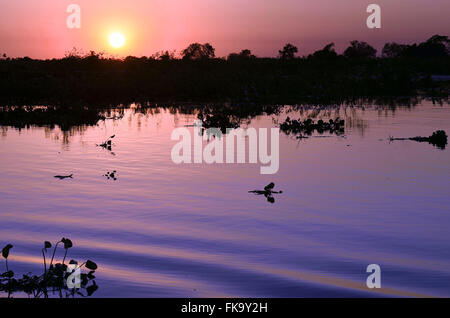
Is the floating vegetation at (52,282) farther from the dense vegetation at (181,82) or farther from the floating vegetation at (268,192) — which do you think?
the dense vegetation at (181,82)

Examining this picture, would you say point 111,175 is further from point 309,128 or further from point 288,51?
point 288,51

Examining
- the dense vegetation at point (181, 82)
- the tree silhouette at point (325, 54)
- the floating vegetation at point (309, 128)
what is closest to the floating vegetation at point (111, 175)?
the floating vegetation at point (309, 128)

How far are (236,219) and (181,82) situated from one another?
28329 mm

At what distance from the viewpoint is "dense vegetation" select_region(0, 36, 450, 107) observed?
3195 cm

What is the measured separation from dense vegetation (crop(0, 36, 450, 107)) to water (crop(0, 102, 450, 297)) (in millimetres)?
13647

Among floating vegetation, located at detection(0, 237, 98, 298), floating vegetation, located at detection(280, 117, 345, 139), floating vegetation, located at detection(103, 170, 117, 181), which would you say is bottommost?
floating vegetation, located at detection(0, 237, 98, 298)

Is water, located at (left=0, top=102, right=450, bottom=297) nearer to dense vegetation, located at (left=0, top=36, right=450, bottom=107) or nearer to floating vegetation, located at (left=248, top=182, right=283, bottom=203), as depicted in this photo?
floating vegetation, located at (left=248, top=182, right=283, bottom=203)

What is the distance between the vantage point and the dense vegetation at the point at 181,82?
105 ft

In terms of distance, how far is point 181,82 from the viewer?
37.3m

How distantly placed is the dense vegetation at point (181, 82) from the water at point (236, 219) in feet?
44.8

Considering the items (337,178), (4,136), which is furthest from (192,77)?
(337,178)

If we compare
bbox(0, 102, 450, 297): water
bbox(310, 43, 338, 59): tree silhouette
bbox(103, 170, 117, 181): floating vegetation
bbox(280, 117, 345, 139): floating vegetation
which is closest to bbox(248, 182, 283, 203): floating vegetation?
bbox(0, 102, 450, 297): water

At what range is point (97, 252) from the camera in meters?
7.89

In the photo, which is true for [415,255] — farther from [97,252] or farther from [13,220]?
[13,220]
